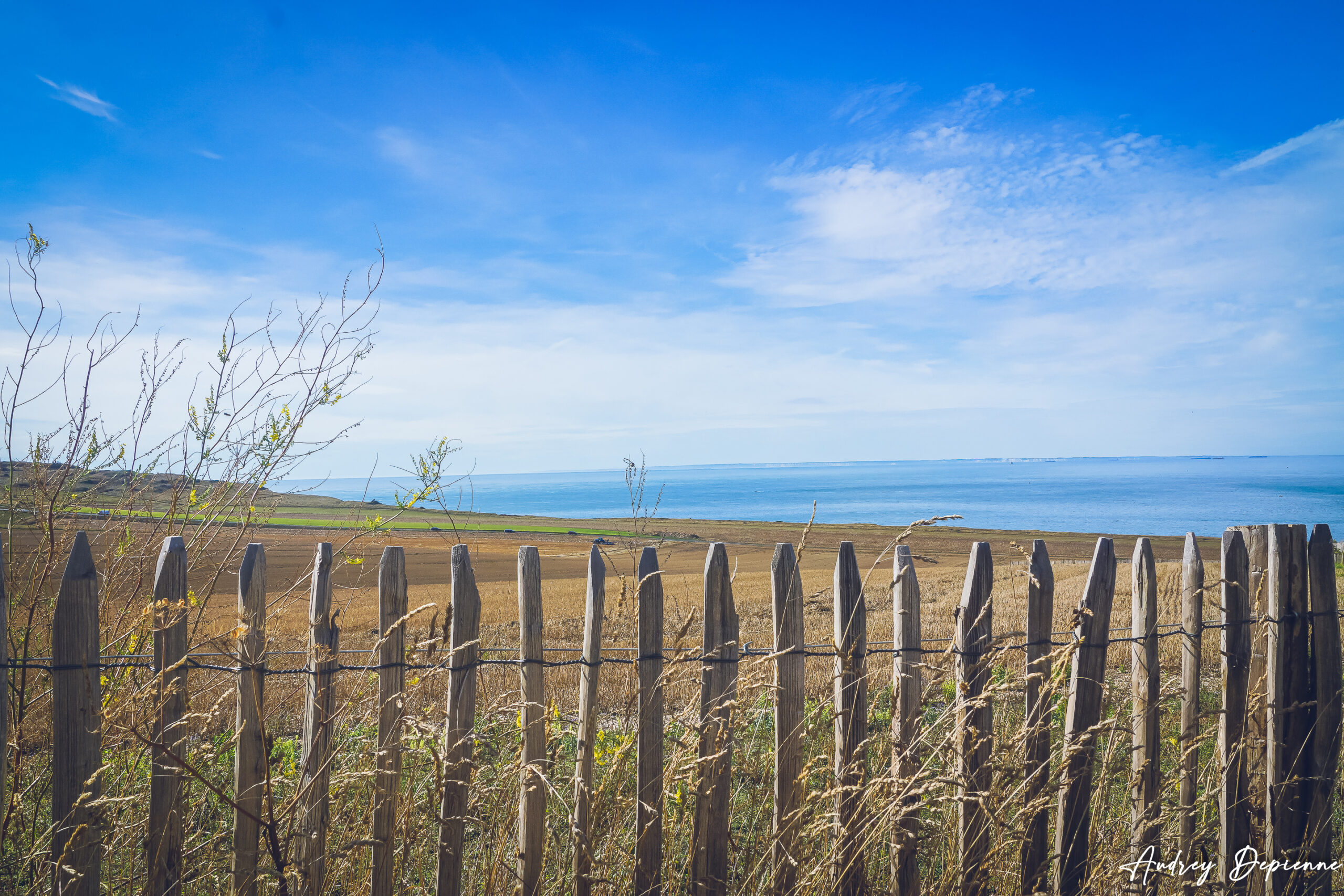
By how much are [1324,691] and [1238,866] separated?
2.74 feet

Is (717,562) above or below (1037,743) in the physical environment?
above

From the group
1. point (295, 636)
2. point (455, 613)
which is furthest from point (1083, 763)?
point (295, 636)

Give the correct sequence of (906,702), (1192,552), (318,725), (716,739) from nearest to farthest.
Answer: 1. (318,725)
2. (716,739)
3. (906,702)
4. (1192,552)

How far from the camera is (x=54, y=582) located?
359 centimetres

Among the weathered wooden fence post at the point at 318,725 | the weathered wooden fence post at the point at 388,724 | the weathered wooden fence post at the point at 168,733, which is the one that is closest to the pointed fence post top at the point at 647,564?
the weathered wooden fence post at the point at 388,724

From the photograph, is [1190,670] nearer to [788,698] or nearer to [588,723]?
[788,698]

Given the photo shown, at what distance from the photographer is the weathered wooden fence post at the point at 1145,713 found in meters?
2.55

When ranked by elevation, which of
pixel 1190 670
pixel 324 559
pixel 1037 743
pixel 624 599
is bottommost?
pixel 1037 743

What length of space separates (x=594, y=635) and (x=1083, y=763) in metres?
1.90

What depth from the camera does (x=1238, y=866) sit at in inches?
109

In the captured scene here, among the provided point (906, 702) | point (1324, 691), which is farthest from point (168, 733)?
point (1324, 691)

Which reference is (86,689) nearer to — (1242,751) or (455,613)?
(455,613)

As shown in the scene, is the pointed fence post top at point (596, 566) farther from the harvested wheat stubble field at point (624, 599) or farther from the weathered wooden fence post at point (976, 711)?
the weathered wooden fence post at point (976, 711)

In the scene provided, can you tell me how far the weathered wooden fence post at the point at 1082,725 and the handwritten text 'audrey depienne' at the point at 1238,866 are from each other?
19 centimetres
